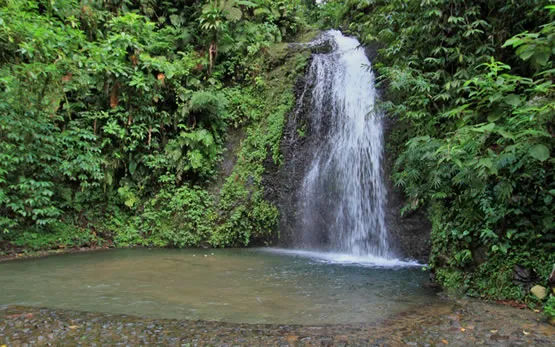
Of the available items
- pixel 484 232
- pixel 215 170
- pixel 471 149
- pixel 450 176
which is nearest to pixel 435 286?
pixel 484 232

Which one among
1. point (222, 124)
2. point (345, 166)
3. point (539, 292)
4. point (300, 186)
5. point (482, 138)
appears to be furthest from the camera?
point (222, 124)

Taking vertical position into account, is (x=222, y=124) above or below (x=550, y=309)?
above

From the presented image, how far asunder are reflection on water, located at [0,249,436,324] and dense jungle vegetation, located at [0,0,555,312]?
3.61 ft

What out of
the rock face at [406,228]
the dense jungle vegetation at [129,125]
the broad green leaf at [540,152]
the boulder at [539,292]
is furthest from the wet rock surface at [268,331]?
the dense jungle vegetation at [129,125]

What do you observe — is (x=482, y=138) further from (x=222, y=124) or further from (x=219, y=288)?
(x=222, y=124)

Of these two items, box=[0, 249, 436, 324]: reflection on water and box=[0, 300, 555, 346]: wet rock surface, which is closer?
box=[0, 300, 555, 346]: wet rock surface

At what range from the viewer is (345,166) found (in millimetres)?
8484

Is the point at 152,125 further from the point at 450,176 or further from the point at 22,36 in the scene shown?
the point at 450,176

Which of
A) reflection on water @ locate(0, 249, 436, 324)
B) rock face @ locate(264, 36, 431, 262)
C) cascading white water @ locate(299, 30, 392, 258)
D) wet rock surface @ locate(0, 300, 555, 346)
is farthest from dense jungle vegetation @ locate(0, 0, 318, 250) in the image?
wet rock surface @ locate(0, 300, 555, 346)

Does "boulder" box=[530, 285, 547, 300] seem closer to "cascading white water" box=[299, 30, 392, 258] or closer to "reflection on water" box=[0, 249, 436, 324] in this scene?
"reflection on water" box=[0, 249, 436, 324]

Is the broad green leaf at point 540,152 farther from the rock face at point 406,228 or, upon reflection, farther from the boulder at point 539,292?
the rock face at point 406,228

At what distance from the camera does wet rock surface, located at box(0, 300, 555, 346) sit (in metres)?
3.04

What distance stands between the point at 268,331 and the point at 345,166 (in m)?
5.73

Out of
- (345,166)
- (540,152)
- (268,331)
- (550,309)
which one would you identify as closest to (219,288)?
(268,331)
